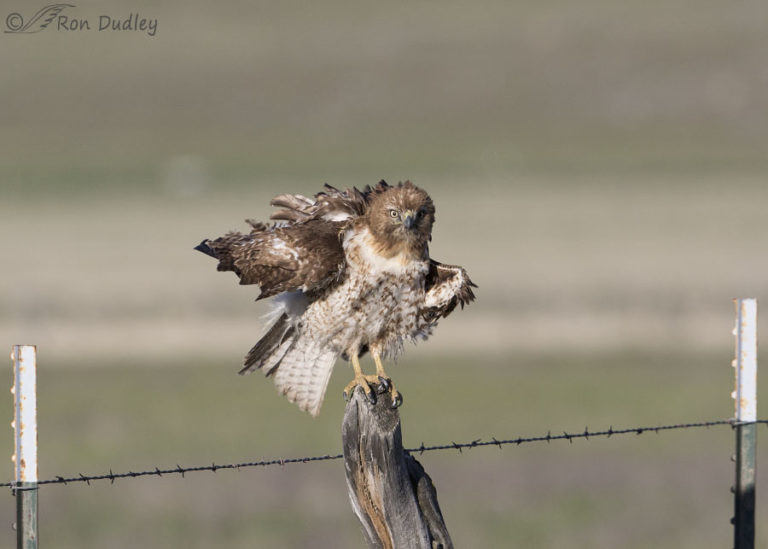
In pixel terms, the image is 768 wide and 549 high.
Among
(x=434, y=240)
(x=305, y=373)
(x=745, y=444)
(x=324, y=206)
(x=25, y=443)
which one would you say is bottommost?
(x=25, y=443)

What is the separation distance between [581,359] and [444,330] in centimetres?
284

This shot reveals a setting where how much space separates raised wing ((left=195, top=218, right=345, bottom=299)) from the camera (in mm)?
6605

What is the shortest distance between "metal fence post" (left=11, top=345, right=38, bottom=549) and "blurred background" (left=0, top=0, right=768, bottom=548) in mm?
7787

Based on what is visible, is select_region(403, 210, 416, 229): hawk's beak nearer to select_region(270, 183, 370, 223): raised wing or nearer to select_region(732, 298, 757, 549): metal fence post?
select_region(270, 183, 370, 223): raised wing

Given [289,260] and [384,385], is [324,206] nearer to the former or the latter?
[289,260]

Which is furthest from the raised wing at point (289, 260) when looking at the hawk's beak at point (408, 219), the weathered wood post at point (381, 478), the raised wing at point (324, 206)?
the weathered wood post at point (381, 478)

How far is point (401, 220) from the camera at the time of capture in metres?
6.78

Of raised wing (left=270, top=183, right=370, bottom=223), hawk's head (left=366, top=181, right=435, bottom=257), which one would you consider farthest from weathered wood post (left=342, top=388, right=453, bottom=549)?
raised wing (left=270, top=183, right=370, bottom=223)

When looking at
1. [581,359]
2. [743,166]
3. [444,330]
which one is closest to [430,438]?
[581,359]

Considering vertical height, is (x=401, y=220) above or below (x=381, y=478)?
above

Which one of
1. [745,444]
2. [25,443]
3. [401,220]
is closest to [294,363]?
[401,220]

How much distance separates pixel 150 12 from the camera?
7656 cm

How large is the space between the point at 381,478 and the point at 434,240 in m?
35.4

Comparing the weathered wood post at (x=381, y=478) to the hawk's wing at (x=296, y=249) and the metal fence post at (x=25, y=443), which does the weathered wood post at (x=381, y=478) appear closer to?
the metal fence post at (x=25, y=443)
